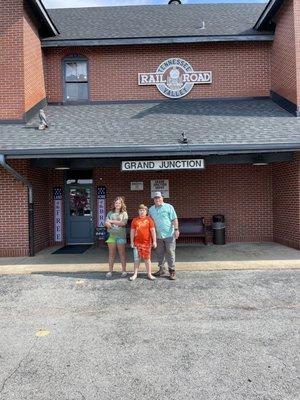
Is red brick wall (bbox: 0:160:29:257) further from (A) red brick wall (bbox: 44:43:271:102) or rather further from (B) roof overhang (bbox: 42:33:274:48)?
(B) roof overhang (bbox: 42:33:274:48)

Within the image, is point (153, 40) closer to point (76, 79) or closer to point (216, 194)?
point (76, 79)

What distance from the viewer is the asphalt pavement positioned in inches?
150

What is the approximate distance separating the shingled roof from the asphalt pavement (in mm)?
8397

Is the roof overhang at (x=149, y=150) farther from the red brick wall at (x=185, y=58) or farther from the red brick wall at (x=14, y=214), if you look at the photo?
the red brick wall at (x=185, y=58)

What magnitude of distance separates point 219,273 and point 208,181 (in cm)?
499

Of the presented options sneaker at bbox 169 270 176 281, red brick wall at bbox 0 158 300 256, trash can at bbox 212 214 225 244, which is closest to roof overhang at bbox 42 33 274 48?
red brick wall at bbox 0 158 300 256

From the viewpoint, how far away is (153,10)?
53.8ft

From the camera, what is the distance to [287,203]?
1160 centimetres

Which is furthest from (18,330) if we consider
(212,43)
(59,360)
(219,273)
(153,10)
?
(153,10)

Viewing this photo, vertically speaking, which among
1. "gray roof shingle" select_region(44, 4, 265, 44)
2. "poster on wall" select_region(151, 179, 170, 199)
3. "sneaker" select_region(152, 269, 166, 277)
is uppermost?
"gray roof shingle" select_region(44, 4, 265, 44)

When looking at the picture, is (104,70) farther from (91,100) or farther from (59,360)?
(59,360)

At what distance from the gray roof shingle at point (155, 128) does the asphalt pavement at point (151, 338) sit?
3.14 m

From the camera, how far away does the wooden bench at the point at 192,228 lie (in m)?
12.5

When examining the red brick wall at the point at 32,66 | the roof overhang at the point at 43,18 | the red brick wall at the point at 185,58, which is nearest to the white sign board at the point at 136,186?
the red brick wall at the point at 185,58
